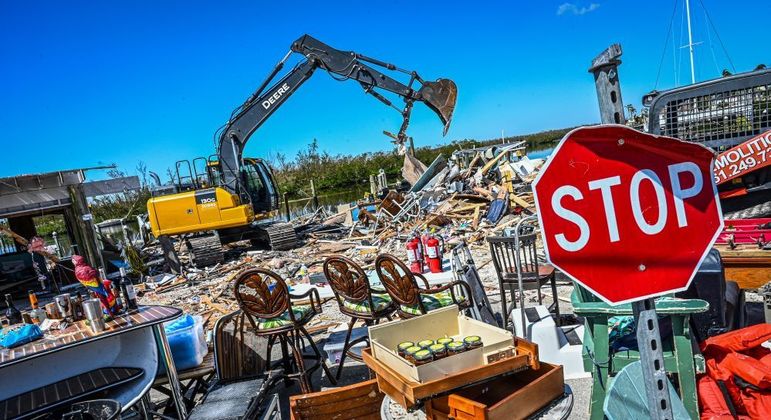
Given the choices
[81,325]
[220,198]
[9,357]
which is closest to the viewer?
[9,357]

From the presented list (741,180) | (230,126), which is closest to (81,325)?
(741,180)

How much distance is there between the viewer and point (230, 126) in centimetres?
1314

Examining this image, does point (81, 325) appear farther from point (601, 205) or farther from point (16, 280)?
point (16, 280)

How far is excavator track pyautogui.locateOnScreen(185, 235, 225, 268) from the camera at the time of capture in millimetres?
12070

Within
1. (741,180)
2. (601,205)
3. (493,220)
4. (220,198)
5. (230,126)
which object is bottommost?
(493,220)

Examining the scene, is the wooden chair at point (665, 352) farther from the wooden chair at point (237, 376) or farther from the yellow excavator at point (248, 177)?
the yellow excavator at point (248, 177)

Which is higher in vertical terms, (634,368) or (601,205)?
(601,205)

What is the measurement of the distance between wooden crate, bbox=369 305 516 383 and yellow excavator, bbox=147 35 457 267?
29.4 feet

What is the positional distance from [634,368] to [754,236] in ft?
10.0

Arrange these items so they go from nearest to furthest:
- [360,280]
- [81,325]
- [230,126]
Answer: [81,325]
[360,280]
[230,126]

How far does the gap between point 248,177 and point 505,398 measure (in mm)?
12089

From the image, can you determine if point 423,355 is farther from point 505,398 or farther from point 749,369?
point 749,369

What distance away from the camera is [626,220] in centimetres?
139

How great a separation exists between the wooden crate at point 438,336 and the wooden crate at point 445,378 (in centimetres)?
4
